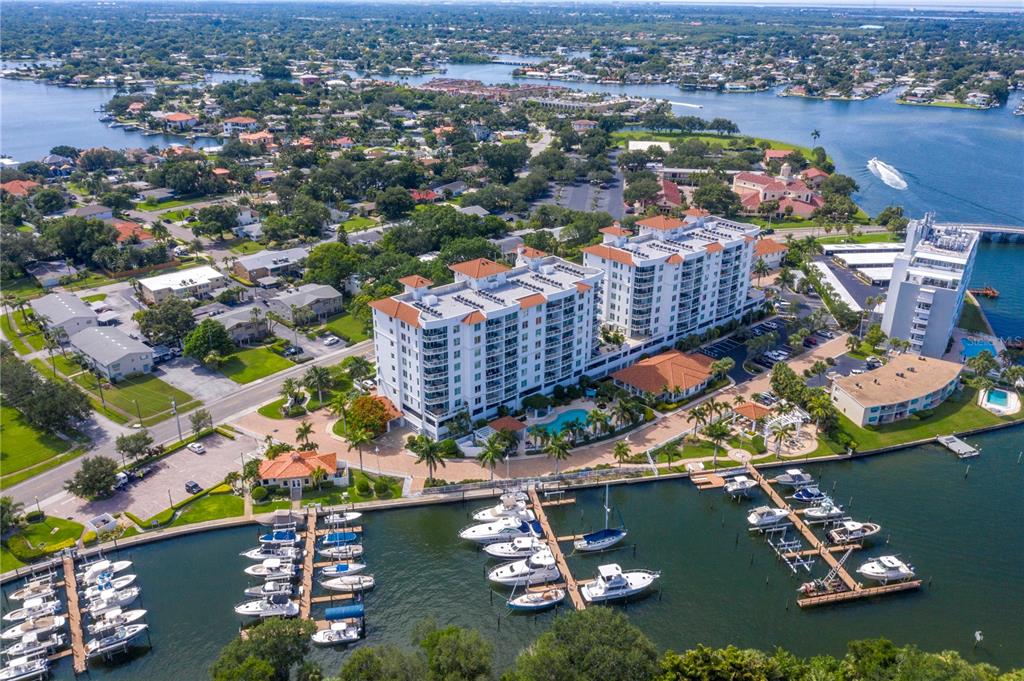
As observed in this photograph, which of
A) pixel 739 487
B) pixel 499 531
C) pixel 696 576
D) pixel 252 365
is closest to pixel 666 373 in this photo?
pixel 739 487

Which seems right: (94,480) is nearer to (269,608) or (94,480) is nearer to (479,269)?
→ (269,608)

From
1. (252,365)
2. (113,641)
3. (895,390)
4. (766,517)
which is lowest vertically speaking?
(113,641)

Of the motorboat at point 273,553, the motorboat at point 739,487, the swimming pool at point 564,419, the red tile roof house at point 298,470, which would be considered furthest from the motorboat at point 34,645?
the motorboat at point 739,487

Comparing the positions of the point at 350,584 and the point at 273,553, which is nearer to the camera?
the point at 350,584

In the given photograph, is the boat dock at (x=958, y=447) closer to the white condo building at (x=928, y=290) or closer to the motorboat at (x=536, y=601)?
the white condo building at (x=928, y=290)

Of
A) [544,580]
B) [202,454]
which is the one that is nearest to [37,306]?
[202,454]

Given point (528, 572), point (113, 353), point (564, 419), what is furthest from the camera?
point (113, 353)

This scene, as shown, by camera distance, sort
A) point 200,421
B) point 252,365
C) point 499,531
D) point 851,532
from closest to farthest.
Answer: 1. point 499,531
2. point 851,532
3. point 200,421
4. point 252,365
